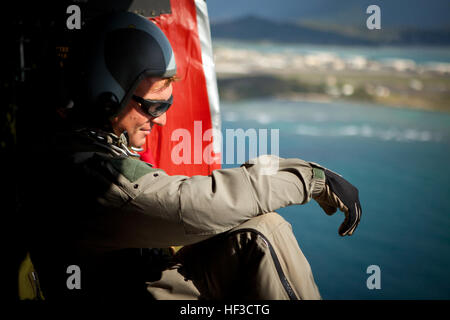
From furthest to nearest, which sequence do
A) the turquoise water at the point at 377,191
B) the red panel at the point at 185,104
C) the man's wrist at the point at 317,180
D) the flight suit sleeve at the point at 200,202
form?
the turquoise water at the point at 377,191 < the red panel at the point at 185,104 < the man's wrist at the point at 317,180 < the flight suit sleeve at the point at 200,202

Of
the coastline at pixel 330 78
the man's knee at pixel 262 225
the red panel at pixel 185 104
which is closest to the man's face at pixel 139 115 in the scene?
the man's knee at pixel 262 225

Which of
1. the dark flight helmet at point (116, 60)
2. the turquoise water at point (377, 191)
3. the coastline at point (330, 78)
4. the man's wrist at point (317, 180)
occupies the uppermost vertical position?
the coastline at point (330, 78)

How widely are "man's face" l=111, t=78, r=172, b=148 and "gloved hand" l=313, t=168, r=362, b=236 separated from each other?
544mm

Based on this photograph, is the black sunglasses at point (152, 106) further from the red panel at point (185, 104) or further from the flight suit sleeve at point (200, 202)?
the red panel at point (185, 104)

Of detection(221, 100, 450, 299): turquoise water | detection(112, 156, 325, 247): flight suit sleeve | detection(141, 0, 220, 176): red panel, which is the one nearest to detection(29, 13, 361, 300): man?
detection(112, 156, 325, 247): flight suit sleeve

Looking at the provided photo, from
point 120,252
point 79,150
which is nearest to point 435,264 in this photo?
point 120,252

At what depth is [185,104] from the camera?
1.93m

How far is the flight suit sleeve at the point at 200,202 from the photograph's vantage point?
902mm

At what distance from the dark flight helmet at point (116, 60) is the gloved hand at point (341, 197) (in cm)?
58

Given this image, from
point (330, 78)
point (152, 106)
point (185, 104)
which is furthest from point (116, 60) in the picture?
point (330, 78)

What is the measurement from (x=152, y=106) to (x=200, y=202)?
410 millimetres

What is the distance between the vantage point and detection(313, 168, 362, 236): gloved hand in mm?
1076

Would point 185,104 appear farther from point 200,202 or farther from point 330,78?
point 330,78
